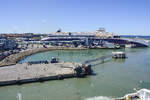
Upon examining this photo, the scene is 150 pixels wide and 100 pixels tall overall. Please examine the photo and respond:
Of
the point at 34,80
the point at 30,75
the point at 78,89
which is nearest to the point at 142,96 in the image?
the point at 78,89

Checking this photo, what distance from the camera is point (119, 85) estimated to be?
827 inches

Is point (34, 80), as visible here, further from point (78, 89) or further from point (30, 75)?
point (78, 89)

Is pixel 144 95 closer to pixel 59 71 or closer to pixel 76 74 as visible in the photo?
pixel 76 74

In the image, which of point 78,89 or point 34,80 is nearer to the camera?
point 78,89

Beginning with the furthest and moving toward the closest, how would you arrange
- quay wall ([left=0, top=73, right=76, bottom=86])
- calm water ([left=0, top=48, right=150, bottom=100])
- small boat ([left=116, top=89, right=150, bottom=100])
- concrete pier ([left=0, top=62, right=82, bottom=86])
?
1. concrete pier ([left=0, top=62, right=82, bottom=86])
2. quay wall ([left=0, top=73, right=76, bottom=86])
3. calm water ([left=0, top=48, right=150, bottom=100])
4. small boat ([left=116, top=89, right=150, bottom=100])

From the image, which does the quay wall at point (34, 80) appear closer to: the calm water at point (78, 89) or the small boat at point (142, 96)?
the calm water at point (78, 89)

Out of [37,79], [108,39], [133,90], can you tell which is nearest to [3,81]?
[37,79]

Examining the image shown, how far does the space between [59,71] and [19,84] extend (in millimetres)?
7014

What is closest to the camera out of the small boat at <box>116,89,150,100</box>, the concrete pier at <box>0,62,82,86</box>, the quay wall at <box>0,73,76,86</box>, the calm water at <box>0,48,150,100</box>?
the small boat at <box>116,89,150,100</box>

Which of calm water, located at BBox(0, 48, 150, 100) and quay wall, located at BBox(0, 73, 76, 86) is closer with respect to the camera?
calm water, located at BBox(0, 48, 150, 100)

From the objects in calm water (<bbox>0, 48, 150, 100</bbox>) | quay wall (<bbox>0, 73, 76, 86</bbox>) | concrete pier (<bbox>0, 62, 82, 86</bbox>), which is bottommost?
calm water (<bbox>0, 48, 150, 100</bbox>)

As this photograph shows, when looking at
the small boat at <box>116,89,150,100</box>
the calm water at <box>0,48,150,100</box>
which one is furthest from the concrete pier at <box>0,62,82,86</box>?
the small boat at <box>116,89,150,100</box>

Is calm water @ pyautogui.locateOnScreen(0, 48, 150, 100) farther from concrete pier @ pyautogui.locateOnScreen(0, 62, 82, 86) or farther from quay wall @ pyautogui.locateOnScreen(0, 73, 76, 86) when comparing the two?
concrete pier @ pyautogui.locateOnScreen(0, 62, 82, 86)

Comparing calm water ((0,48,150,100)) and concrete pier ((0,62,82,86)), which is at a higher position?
concrete pier ((0,62,82,86))
